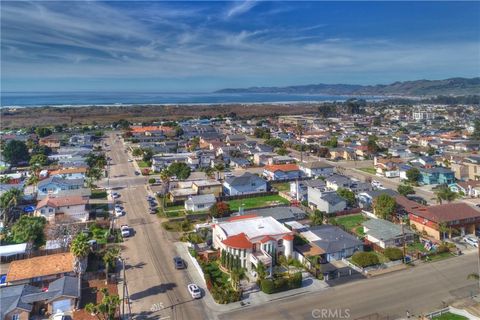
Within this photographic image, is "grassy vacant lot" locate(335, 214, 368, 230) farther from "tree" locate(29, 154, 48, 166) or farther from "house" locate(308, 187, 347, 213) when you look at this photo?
"tree" locate(29, 154, 48, 166)

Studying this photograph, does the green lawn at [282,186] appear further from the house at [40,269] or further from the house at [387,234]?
the house at [40,269]

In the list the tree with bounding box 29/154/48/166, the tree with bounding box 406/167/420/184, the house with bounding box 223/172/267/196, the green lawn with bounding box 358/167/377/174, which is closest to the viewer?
the house with bounding box 223/172/267/196

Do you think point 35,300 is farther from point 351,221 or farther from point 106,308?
point 351,221

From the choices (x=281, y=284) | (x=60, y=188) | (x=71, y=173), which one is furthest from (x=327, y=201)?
(x=71, y=173)

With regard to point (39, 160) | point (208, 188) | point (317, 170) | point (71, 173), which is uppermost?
point (39, 160)

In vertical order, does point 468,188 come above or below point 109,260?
below

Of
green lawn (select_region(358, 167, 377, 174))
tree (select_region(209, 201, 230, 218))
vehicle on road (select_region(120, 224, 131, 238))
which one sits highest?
tree (select_region(209, 201, 230, 218))

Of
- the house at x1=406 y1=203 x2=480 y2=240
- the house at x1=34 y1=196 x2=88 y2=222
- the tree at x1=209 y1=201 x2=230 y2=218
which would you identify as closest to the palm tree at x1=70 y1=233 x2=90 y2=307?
the house at x1=34 y1=196 x2=88 y2=222
